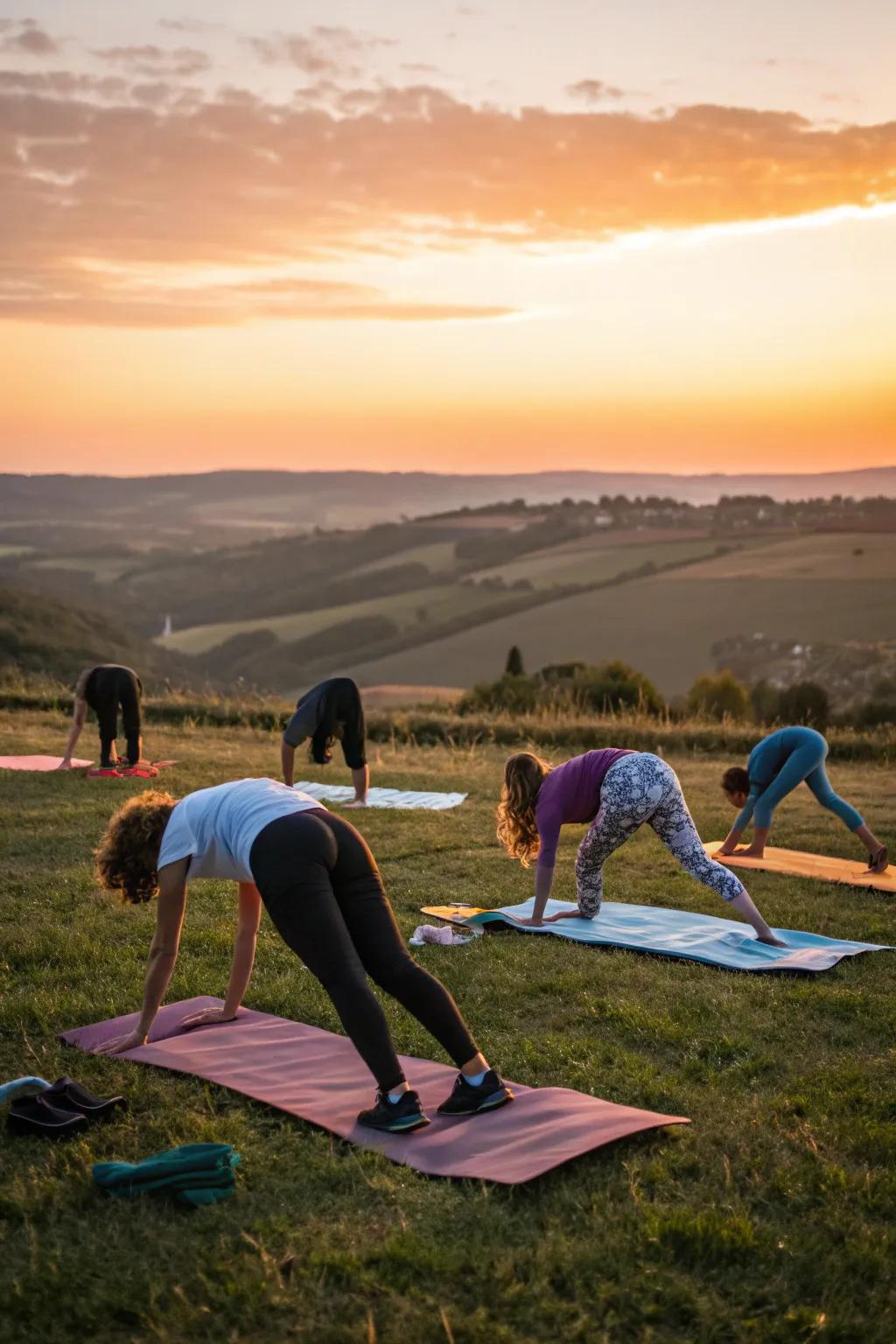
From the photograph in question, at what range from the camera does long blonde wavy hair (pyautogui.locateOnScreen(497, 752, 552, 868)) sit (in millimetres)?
7066

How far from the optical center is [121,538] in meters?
74.2

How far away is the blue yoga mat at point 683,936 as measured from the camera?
7.01 meters

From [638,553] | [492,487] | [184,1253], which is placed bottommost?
[184,1253]

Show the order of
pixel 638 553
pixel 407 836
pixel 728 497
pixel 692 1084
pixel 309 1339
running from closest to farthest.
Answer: pixel 309 1339, pixel 692 1084, pixel 407 836, pixel 638 553, pixel 728 497

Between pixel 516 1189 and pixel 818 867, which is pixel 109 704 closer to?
pixel 818 867

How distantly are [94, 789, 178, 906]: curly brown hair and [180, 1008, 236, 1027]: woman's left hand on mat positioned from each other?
1176mm

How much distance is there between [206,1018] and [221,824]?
157cm

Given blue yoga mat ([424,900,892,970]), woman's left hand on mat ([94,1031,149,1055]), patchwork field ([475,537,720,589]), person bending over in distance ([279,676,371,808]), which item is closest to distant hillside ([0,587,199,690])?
patchwork field ([475,537,720,589])

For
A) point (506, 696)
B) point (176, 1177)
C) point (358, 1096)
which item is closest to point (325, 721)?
point (358, 1096)

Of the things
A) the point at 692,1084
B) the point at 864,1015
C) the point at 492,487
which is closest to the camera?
the point at 692,1084

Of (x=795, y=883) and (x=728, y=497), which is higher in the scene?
(x=728, y=497)

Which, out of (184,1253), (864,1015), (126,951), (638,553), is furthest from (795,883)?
(638,553)

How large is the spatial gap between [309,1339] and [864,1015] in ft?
11.9

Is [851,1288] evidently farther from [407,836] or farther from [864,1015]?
[407,836]
